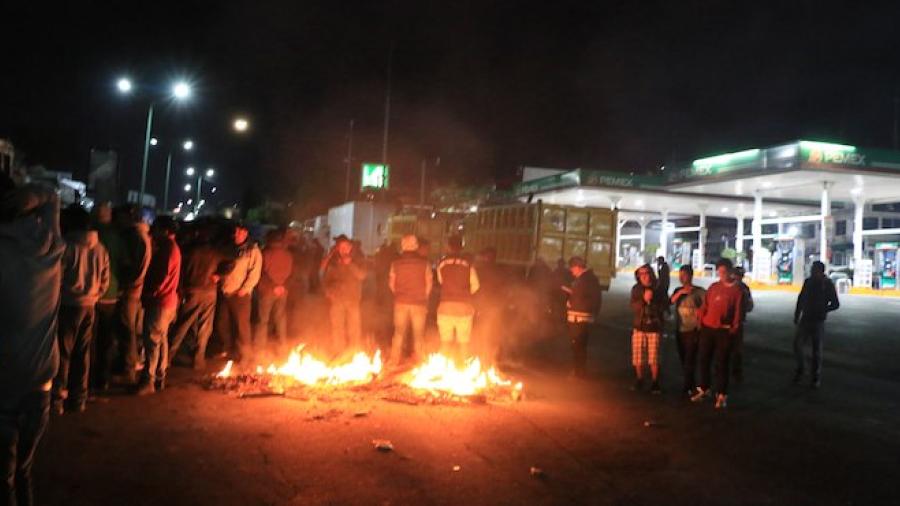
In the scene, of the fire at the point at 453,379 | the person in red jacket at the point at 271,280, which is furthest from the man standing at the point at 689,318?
the person in red jacket at the point at 271,280

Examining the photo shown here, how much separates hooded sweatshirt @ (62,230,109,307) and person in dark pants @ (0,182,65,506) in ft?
8.50

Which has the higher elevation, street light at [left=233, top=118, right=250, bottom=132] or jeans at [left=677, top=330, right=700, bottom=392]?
street light at [left=233, top=118, right=250, bottom=132]

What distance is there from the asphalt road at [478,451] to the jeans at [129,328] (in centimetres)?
54

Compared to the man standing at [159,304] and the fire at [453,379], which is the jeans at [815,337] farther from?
the man standing at [159,304]

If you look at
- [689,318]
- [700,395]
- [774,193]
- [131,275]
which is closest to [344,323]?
[131,275]

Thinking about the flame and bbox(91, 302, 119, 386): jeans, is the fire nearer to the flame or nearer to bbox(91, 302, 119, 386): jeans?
the flame

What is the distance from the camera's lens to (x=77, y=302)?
5.77 metres

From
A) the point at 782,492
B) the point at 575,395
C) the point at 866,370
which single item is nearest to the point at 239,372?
the point at 575,395

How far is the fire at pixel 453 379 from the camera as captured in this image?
7684 mm

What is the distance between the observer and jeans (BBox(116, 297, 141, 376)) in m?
7.06

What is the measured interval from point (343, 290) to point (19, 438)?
617 centimetres

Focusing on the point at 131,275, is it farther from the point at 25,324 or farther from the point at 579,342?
the point at 579,342

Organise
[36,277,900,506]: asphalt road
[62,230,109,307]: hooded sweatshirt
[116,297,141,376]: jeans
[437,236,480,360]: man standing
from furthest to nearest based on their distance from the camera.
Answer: [437,236,480,360]: man standing → [116,297,141,376]: jeans → [62,230,109,307]: hooded sweatshirt → [36,277,900,506]: asphalt road

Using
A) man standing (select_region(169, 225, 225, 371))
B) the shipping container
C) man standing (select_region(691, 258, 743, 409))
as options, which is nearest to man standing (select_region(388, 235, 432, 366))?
man standing (select_region(169, 225, 225, 371))
